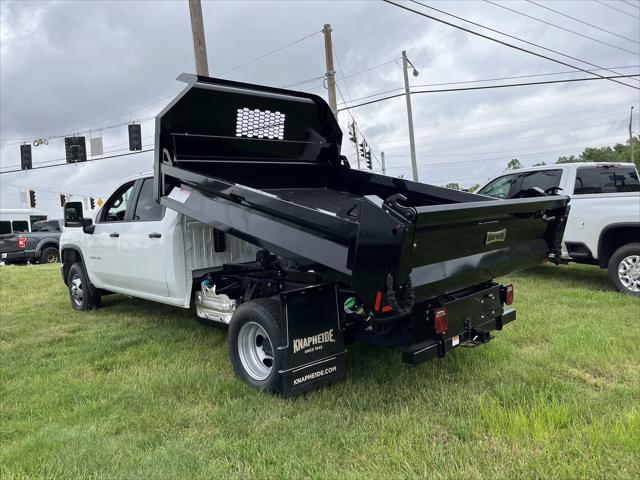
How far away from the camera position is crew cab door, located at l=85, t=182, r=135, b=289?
630 cm

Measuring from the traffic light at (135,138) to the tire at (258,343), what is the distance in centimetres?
2163

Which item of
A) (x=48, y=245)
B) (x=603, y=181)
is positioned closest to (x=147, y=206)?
(x=603, y=181)

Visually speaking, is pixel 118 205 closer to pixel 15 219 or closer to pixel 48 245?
pixel 48 245

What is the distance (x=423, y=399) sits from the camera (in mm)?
3842

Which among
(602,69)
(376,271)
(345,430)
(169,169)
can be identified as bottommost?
(345,430)

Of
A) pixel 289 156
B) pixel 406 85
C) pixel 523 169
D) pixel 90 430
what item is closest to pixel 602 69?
pixel 406 85

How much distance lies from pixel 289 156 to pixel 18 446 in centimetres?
380

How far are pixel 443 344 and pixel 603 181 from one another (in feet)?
19.1

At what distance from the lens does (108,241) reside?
6.45 meters

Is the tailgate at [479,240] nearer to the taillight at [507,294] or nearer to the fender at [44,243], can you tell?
the taillight at [507,294]

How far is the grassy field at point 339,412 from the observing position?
2.96 meters

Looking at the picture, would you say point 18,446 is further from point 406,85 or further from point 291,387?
point 406,85

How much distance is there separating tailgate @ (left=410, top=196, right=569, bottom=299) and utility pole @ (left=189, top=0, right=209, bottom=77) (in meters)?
9.61

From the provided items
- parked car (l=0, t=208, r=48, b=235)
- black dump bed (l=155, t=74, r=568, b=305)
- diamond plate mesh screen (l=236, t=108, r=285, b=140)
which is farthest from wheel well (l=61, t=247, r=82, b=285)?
parked car (l=0, t=208, r=48, b=235)
